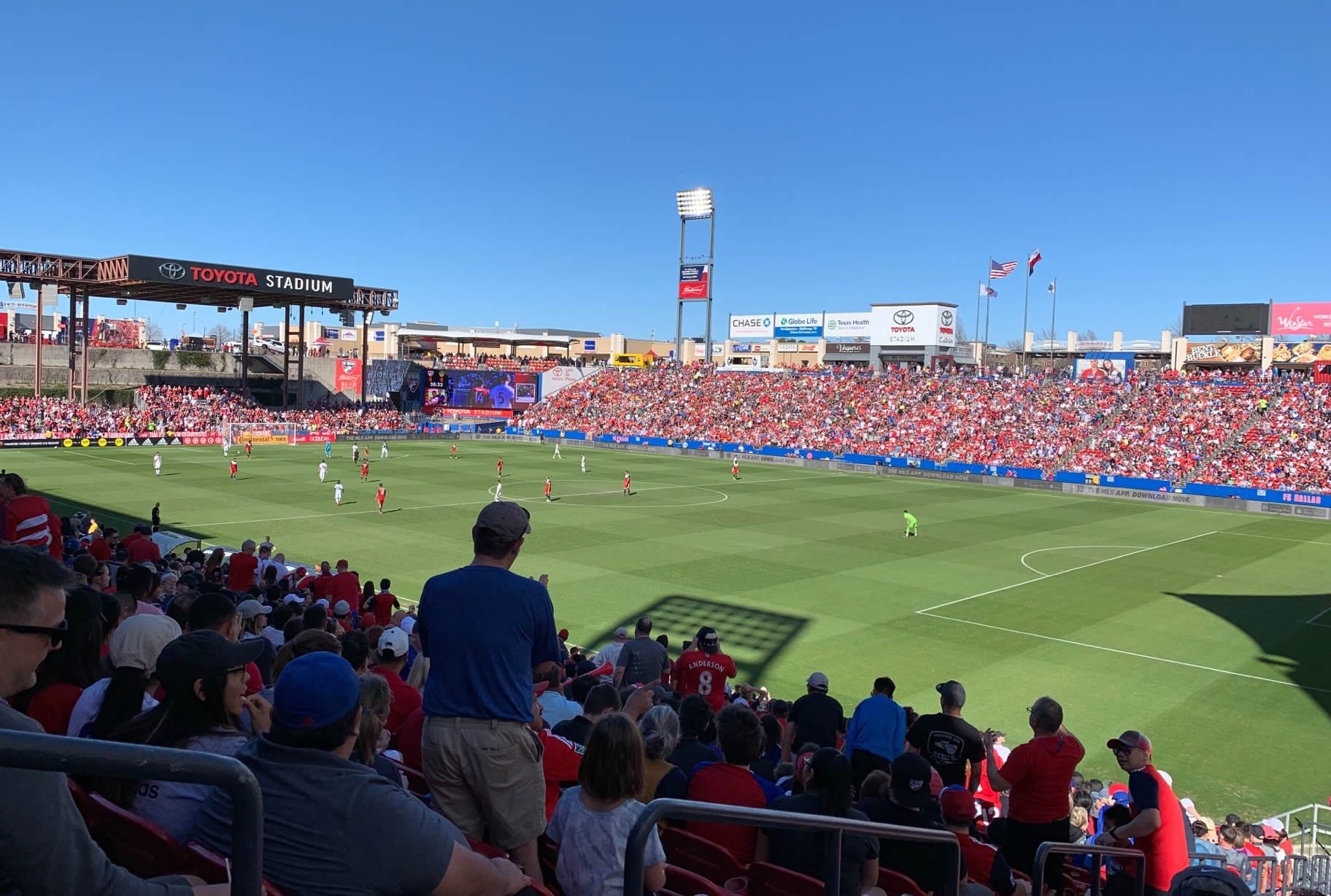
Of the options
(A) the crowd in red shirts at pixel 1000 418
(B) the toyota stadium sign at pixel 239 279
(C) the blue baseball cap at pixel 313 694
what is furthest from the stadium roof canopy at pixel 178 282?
(C) the blue baseball cap at pixel 313 694

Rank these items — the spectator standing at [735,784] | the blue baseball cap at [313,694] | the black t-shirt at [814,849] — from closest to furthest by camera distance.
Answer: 1. the blue baseball cap at [313,694]
2. the black t-shirt at [814,849]
3. the spectator standing at [735,784]

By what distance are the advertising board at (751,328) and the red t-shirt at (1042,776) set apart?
101 m

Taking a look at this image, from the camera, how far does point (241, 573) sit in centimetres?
1636

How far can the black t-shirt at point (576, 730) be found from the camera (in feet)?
22.2

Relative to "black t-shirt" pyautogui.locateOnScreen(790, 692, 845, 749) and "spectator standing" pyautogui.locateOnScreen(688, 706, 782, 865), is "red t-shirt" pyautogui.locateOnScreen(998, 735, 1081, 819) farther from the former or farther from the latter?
"spectator standing" pyautogui.locateOnScreen(688, 706, 782, 865)

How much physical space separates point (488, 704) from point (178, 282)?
64.9m

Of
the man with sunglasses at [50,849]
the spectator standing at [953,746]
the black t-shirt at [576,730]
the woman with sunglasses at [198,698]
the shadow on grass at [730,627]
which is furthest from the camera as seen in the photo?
the shadow on grass at [730,627]

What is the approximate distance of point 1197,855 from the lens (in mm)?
8047

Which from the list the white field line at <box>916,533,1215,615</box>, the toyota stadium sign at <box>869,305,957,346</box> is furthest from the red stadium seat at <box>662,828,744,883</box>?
the toyota stadium sign at <box>869,305,957,346</box>

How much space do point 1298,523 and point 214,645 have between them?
52.1 metres

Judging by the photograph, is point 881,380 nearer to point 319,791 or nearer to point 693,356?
point 693,356

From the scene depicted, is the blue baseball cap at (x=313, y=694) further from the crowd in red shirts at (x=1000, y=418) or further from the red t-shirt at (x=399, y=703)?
the crowd in red shirts at (x=1000, y=418)

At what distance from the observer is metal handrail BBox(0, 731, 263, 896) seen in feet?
6.31

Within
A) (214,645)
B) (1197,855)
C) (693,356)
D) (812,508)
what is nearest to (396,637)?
(214,645)
